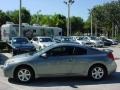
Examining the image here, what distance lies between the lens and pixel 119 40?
60000mm

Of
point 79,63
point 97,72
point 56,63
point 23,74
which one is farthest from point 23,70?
point 97,72

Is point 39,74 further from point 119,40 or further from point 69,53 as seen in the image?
point 119,40

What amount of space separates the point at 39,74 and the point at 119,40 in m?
49.4

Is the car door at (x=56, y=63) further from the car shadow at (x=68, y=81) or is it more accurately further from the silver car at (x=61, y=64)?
the car shadow at (x=68, y=81)

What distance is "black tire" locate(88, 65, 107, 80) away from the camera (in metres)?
12.3

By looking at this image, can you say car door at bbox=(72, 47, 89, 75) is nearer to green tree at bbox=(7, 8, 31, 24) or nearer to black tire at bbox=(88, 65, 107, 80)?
black tire at bbox=(88, 65, 107, 80)

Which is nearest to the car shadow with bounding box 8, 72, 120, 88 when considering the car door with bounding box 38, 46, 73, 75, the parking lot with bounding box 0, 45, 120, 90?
the parking lot with bounding box 0, 45, 120, 90

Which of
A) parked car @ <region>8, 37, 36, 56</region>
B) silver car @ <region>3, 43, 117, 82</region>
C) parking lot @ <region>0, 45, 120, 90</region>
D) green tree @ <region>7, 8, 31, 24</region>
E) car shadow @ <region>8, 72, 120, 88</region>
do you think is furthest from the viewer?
green tree @ <region>7, 8, 31, 24</region>

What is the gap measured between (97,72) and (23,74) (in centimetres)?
272

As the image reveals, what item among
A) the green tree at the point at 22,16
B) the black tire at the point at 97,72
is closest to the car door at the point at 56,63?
the black tire at the point at 97,72

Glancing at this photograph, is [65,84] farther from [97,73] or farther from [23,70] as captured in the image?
[23,70]

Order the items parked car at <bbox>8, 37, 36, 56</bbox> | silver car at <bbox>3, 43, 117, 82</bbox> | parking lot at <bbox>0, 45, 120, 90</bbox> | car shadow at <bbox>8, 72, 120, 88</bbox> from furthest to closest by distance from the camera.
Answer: parked car at <bbox>8, 37, 36, 56</bbox>, silver car at <bbox>3, 43, 117, 82</bbox>, car shadow at <bbox>8, 72, 120, 88</bbox>, parking lot at <bbox>0, 45, 120, 90</bbox>

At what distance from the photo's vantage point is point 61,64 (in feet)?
39.5

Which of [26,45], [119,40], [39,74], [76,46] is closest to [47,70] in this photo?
[39,74]
